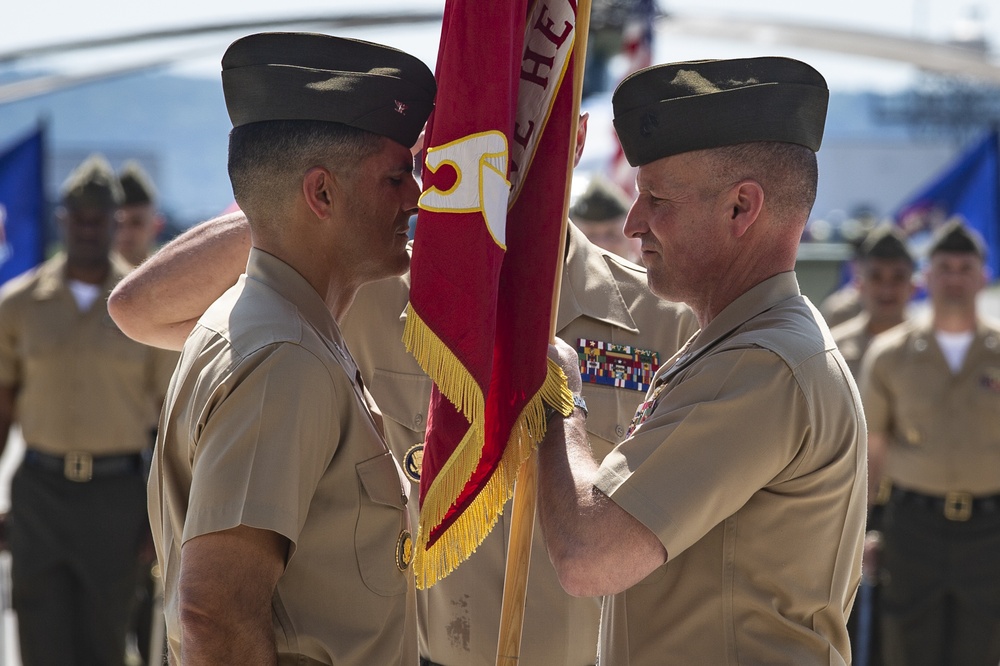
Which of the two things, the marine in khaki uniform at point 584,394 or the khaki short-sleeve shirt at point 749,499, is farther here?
the marine in khaki uniform at point 584,394

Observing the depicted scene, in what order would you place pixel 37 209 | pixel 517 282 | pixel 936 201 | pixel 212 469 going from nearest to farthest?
1. pixel 212 469
2. pixel 517 282
3. pixel 37 209
4. pixel 936 201

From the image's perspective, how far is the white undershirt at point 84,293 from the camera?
604cm

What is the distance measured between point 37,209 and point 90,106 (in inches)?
7099

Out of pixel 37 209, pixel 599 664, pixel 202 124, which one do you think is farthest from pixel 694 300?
pixel 202 124

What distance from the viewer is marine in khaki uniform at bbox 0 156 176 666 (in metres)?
5.73

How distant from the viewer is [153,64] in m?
9.92

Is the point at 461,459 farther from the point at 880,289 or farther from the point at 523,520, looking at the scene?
the point at 880,289

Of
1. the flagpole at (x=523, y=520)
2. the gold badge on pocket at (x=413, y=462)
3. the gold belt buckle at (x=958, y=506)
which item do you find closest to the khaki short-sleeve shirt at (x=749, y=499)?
the flagpole at (x=523, y=520)

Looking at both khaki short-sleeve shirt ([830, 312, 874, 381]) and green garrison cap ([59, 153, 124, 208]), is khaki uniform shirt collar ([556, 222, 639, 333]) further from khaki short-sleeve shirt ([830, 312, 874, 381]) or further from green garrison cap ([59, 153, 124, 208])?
khaki short-sleeve shirt ([830, 312, 874, 381])

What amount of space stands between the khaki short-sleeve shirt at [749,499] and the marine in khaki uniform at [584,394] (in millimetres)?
667

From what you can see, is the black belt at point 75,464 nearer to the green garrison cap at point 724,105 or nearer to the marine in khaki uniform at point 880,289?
the marine in khaki uniform at point 880,289

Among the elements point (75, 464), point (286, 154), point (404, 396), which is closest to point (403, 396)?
point (404, 396)

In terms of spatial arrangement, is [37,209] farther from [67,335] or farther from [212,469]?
[212,469]

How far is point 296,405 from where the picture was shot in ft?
6.23
